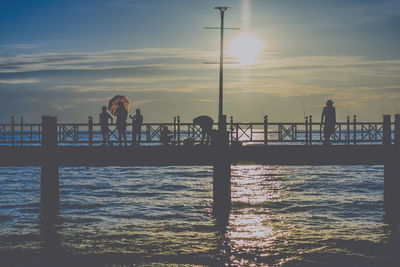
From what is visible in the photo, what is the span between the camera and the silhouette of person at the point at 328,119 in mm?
23859

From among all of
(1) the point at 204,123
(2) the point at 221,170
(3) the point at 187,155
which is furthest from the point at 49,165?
(1) the point at 204,123

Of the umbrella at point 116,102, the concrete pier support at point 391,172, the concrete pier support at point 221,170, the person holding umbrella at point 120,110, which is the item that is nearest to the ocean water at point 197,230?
the concrete pier support at point 391,172

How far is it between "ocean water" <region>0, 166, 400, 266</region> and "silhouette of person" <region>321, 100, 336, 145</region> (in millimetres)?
3790

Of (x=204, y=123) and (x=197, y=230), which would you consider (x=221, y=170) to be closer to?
(x=197, y=230)

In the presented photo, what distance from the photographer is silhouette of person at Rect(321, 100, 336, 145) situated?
2386cm

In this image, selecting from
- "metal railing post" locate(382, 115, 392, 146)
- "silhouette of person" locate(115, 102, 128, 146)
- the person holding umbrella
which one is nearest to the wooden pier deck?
"metal railing post" locate(382, 115, 392, 146)

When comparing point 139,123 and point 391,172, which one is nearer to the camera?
point 391,172

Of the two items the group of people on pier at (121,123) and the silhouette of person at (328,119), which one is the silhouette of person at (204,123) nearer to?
the group of people on pier at (121,123)

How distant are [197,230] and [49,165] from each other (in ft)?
22.3

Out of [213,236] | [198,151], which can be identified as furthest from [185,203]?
[213,236]

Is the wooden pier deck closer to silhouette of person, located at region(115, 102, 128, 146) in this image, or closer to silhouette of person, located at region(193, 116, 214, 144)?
silhouette of person, located at region(115, 102, 128, 146)

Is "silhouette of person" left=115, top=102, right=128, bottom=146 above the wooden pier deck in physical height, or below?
above

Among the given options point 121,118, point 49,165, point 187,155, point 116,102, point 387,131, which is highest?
point 116,102

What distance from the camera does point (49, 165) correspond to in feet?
66.5
